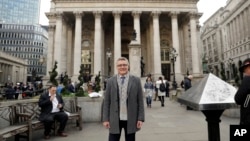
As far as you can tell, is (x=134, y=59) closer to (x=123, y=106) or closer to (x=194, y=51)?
(x=123, y=106)

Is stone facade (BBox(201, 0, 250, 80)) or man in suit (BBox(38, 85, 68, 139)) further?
stone facade (BBox(201, 0, 250, 80))

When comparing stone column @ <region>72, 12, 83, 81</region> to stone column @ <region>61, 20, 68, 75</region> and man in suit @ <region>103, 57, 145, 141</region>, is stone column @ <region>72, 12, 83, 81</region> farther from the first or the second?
man in suit @ <region>103, 57, 145, 141</region>

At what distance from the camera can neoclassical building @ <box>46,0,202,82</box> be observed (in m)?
36.1

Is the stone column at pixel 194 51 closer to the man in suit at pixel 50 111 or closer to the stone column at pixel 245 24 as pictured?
the man in suit at pixel 50 111

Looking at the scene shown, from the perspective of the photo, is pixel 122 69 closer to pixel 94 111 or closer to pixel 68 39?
pixel 94 111

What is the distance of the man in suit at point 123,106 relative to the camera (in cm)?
367

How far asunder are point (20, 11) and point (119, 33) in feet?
336

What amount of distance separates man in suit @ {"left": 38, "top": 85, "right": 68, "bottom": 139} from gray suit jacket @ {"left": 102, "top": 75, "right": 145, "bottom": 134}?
3.59 m

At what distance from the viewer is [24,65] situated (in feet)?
229

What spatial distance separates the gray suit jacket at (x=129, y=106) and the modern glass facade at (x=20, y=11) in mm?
126213

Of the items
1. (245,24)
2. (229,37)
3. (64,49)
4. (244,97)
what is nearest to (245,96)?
(244,97)

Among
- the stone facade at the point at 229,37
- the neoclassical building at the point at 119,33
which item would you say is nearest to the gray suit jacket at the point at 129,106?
the neoclassical building at the point at 119,33

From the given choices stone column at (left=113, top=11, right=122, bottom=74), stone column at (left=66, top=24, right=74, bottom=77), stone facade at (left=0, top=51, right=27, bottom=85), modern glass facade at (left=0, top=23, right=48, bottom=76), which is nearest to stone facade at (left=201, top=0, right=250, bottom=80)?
stone column at (left=113, top=11, right=122, bottom=74)

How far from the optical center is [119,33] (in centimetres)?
3641
